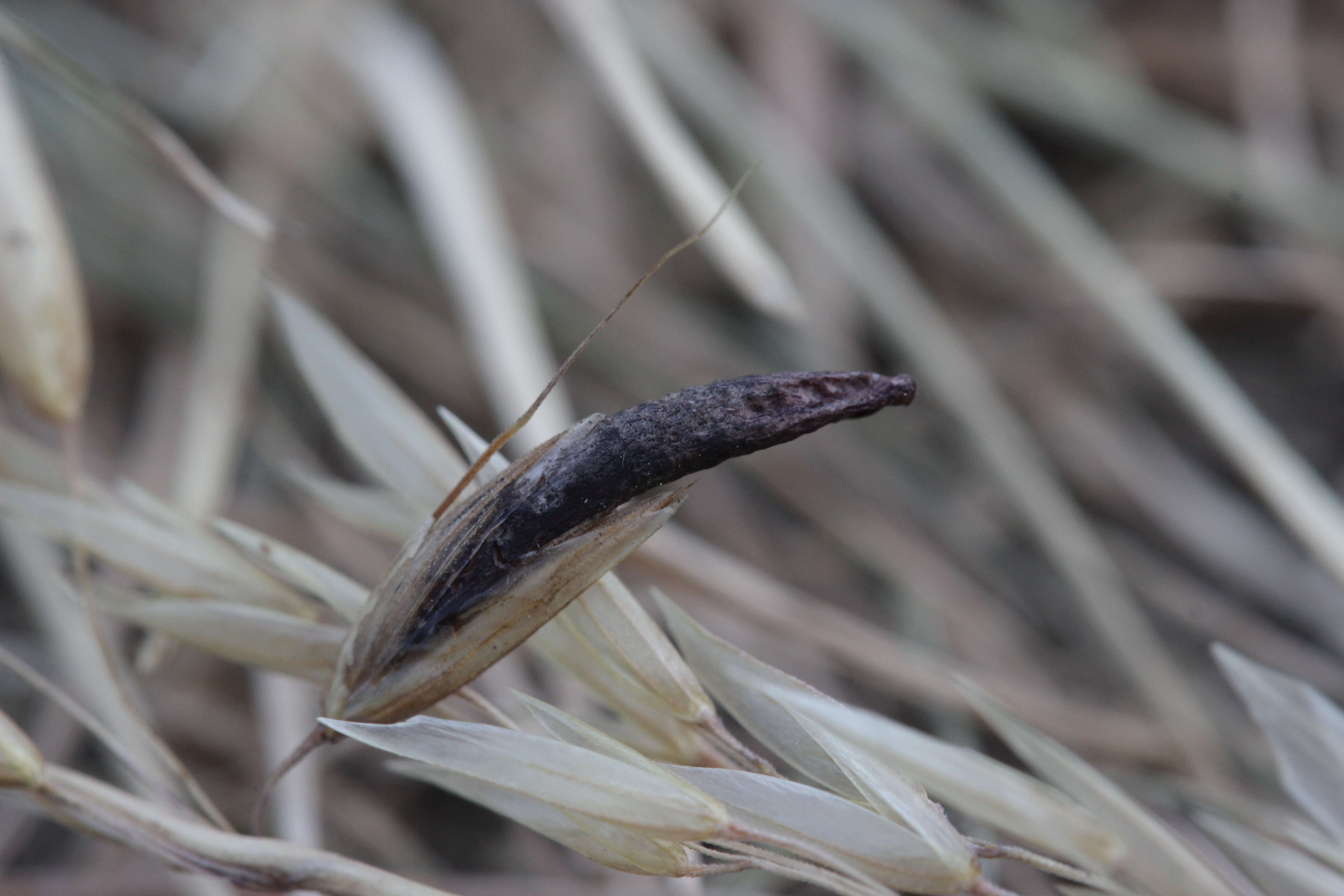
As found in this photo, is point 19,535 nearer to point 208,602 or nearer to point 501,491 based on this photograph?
point 208,602

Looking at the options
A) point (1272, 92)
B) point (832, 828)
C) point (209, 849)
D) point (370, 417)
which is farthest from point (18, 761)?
point (1272, 92)

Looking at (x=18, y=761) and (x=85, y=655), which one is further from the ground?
(x=85, y=655)

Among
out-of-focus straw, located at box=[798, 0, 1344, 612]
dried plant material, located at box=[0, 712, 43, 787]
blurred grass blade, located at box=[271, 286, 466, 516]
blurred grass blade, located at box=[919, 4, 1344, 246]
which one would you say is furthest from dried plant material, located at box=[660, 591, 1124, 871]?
blurred grass blade, located at box=[919, 4, 1344, 246]

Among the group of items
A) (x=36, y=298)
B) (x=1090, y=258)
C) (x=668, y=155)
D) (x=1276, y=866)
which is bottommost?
(x=1276, y=866)

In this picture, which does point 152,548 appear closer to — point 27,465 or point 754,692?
point 27,465

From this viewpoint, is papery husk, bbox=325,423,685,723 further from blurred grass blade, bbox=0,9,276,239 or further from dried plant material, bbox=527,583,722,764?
blurred grass blade, bbox=0,9,276,239

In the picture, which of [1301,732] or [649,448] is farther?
[1301,732]

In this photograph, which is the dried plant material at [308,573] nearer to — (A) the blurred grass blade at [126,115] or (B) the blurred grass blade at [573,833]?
(B) the blurred grass blade at [573,833]

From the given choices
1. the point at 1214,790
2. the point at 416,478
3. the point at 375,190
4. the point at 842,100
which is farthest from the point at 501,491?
the point at 842,100
